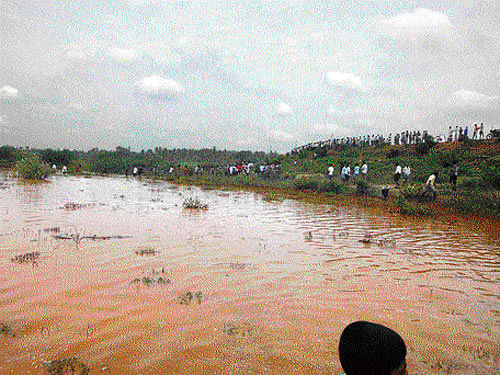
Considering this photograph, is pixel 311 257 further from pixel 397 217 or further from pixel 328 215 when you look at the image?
pixel 397 217

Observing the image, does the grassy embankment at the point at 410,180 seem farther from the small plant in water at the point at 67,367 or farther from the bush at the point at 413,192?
the small plant in water at the point at 67,367

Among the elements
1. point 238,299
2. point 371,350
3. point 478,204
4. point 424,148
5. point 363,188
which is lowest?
point 238,299

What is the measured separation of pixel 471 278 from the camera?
6.50 meters

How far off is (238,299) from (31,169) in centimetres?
3226

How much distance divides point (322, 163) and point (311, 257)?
37582 millimetres

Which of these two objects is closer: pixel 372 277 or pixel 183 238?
pixel 372 277

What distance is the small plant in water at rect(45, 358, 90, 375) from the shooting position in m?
3.23

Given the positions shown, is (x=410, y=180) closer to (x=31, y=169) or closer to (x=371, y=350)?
(x=371, y=350)

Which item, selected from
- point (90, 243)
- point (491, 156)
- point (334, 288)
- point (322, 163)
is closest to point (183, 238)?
point (90, 243)

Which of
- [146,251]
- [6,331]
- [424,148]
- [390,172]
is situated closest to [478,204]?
[146,251]

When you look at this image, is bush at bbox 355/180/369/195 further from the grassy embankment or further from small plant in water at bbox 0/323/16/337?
small plant in water at bbox 0/323/16/337

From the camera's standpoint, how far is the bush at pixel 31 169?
31.0 meters

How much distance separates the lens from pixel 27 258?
662 centimetres

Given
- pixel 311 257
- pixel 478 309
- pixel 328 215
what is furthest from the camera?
pixel 328 215
